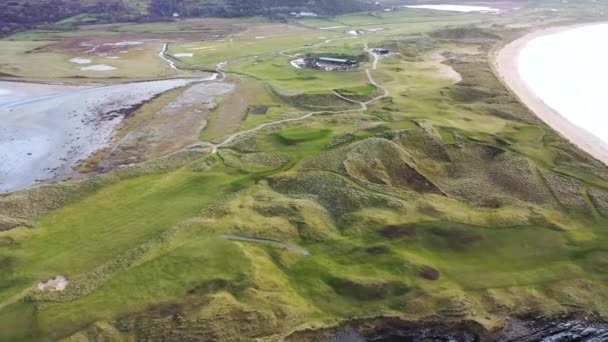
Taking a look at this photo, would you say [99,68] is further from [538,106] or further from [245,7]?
[245,7]

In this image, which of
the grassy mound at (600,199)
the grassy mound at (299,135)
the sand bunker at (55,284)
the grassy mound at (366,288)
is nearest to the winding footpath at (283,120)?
the grassy mound at (299,135)

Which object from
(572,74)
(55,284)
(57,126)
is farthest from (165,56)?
(572,74)

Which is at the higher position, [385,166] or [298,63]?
[298,63]

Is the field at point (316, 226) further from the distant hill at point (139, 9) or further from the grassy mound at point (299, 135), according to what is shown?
the distant hill at point (139, 9)

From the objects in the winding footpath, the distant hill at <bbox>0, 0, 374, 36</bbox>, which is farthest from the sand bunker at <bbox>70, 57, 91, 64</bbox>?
the distant hill at <bbox>0, 0, 374, 36</bbox>

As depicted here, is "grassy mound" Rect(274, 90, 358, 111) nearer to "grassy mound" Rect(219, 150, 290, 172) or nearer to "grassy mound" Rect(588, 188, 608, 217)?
"grassy mound" Rect(219, 150, 290, 172)
